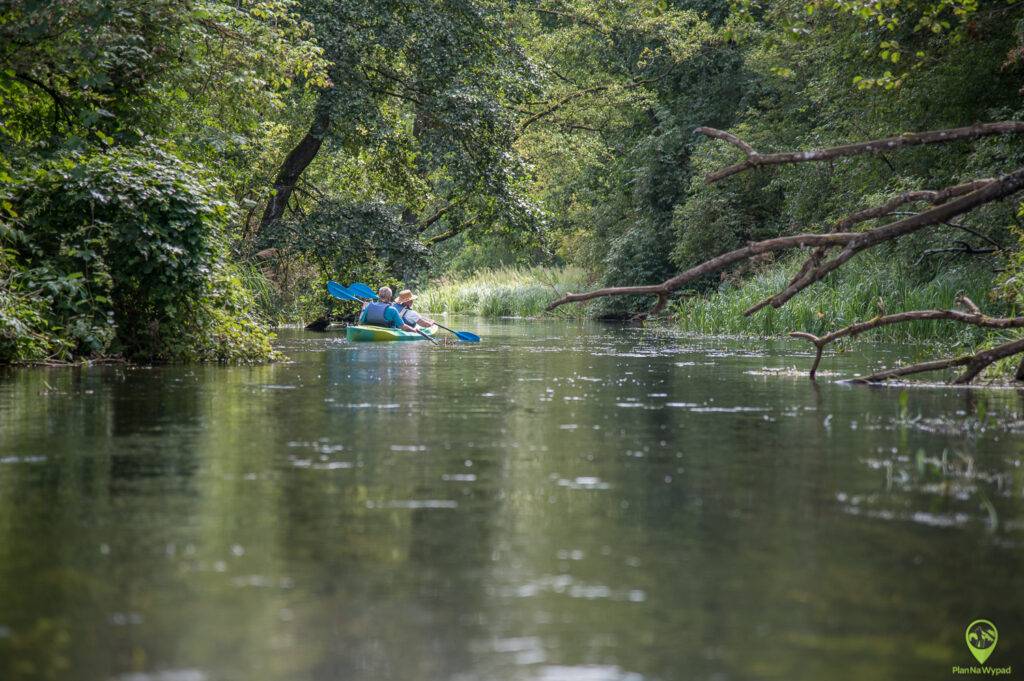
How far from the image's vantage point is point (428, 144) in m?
27.0

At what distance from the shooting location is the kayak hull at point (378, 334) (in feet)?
79.9

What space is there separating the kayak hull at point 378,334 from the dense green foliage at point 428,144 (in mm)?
1983

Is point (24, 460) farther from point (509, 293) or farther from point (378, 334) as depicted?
point (509, 293)

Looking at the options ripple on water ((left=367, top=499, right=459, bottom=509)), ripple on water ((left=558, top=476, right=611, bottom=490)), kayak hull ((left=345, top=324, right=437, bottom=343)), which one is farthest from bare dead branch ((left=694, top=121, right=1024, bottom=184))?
kayak hull ((left=345, top=324, right=437, bottom=343))

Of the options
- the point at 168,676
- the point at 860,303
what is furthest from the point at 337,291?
the point at 168,676

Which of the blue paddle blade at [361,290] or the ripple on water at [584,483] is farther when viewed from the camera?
the blue paddle blade at [361,290]

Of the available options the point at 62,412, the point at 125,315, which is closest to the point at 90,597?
the point at 62,412

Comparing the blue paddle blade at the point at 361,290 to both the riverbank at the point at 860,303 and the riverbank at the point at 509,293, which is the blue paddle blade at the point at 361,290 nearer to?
the riverbank at the point at 860,303

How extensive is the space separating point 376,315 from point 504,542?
20.3 meters

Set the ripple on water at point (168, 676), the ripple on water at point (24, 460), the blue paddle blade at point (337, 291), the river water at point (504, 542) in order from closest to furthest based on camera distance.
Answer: the ripple on water at point (168, 676) → the river water at point (504, 542) → the ripple on water at point (24, 460) → the blue paddle blade at point (337, 291)

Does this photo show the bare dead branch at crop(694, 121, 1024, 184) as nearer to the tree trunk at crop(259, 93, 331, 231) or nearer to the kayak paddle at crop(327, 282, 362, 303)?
the kayak paddle at crop(327, 282, 362, 303)

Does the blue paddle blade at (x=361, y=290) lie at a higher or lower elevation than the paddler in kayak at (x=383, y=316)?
higher

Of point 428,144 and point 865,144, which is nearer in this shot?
point 865,144

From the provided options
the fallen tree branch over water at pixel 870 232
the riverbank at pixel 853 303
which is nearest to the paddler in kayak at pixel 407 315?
the riverbank at pixel 853 303
